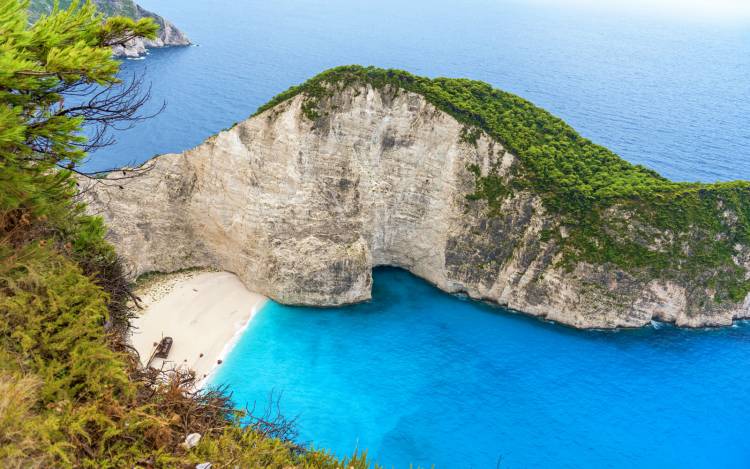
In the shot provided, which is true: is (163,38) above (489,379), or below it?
above

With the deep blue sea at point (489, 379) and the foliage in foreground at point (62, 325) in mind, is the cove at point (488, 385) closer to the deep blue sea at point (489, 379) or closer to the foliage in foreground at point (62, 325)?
the deep blue sea at point (489, 379)

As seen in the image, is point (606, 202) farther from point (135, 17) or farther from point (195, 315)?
point (135, 17)

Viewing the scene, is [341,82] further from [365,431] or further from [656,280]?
[656,280]

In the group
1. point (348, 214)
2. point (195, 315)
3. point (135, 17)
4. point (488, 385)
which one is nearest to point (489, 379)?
point (488, 385)

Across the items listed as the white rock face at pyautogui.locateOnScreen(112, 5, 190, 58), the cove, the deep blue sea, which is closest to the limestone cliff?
the white rock face at pyautogui.locateOnScreen(112, 5, 190, 58)

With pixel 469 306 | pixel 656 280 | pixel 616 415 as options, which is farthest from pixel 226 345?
pixel 656 280

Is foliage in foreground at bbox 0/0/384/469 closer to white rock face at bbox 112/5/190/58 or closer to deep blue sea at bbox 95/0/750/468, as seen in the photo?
deep blue sea at bbox 95/0/750/468

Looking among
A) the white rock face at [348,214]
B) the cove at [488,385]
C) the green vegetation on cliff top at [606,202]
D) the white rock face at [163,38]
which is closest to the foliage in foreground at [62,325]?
the cove at [488,385]
